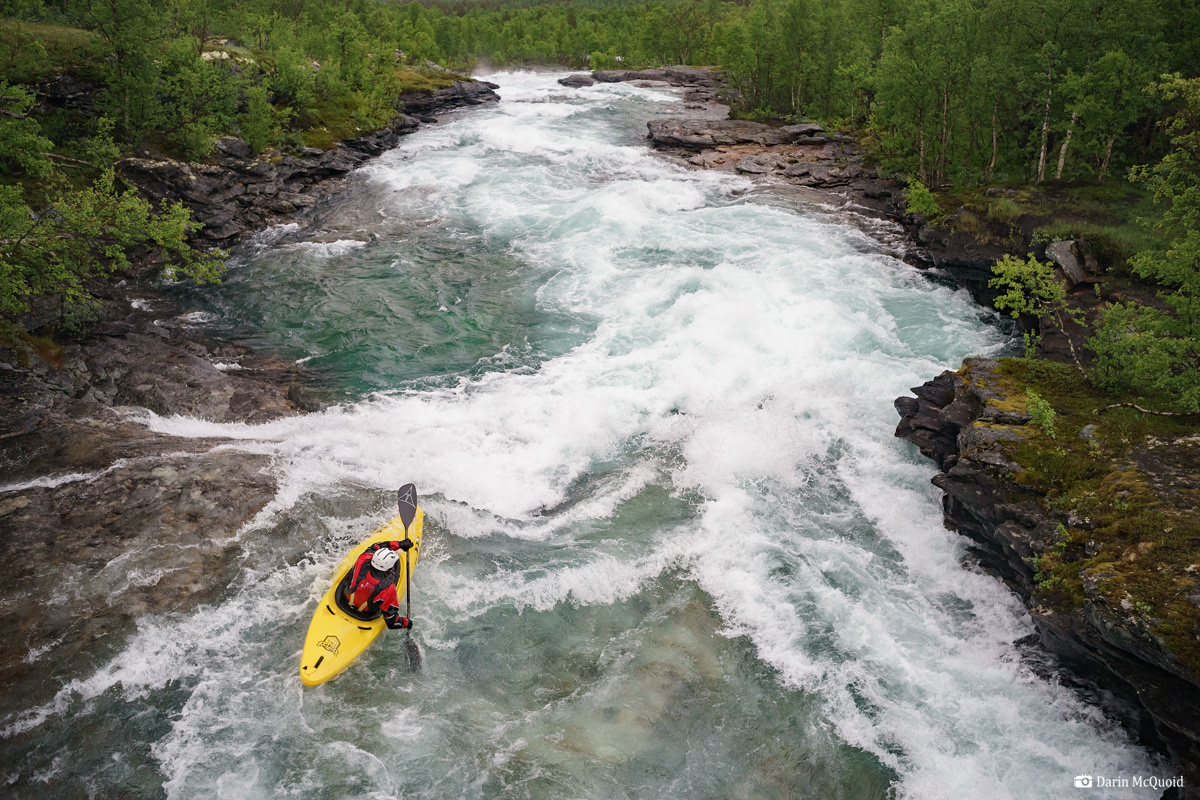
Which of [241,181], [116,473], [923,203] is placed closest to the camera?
[116,473]

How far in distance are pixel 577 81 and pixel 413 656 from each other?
252 feet

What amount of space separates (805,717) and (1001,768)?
103 inches

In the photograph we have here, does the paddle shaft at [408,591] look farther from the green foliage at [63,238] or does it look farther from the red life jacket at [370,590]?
the green foliage at [63,238]

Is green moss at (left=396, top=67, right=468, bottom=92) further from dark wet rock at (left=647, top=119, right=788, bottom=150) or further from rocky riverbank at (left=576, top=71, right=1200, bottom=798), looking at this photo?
rocky riverbank at (left=576, top=71, right=1200, bottom=798)

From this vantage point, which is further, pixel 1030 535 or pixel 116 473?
pixel 116 473

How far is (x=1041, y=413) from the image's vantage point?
12.1 metres

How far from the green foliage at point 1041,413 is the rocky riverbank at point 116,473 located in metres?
14.7

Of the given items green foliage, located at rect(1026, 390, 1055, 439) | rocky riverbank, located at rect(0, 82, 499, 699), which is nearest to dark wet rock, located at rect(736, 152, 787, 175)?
green foliage, located at rect(1026, 390, 1055, 439)

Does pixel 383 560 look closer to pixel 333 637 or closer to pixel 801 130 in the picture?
pixel 333 637

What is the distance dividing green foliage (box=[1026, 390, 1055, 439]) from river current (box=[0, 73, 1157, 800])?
2600 mm

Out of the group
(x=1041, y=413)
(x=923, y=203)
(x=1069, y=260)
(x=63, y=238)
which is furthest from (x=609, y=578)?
(x=923, y=203)

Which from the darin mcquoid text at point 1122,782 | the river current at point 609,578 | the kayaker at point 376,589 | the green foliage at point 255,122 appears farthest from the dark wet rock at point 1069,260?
the green foliage at point 255,122

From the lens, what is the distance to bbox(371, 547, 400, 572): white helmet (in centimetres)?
1073

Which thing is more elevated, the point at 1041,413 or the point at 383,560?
the point at 1041,413
